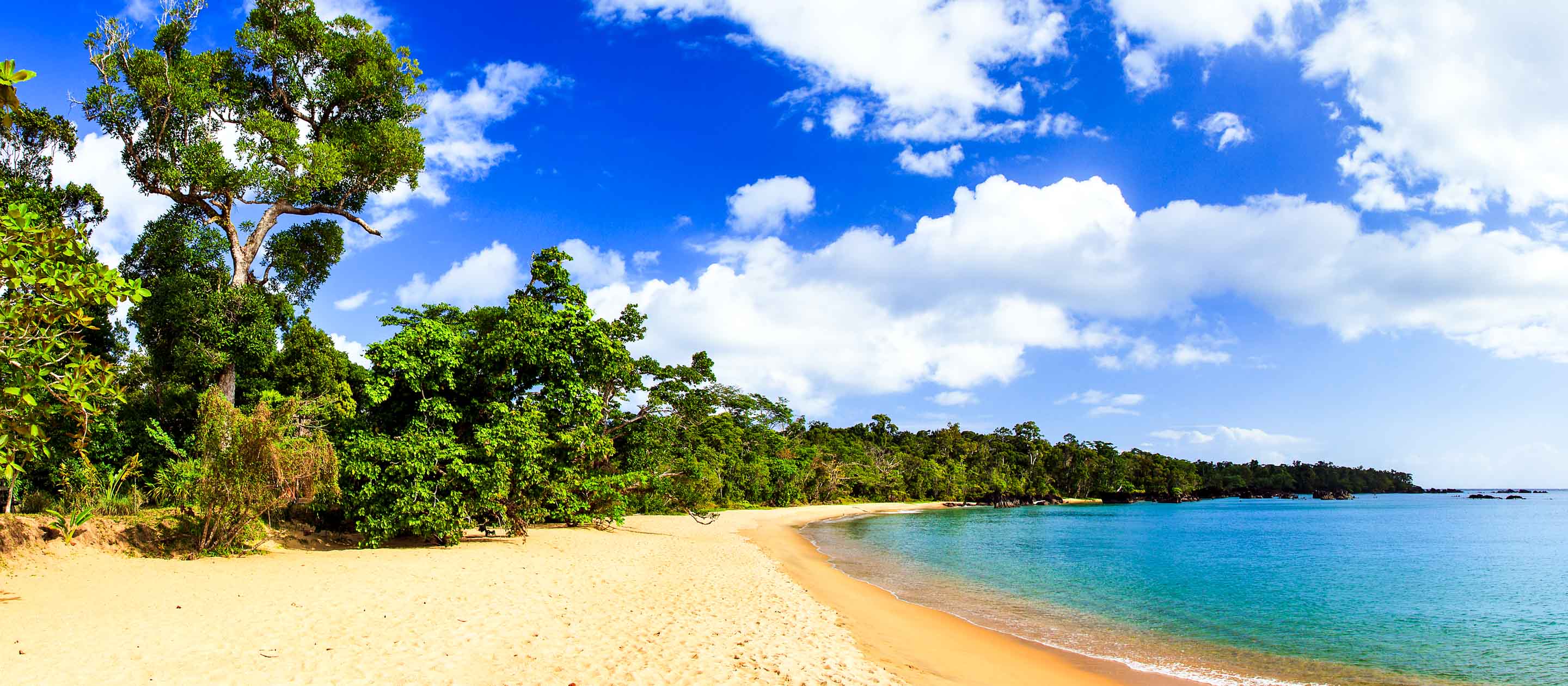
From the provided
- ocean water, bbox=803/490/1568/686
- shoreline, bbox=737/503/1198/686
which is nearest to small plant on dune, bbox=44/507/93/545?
shoreline, bbox=737/503/1198/686

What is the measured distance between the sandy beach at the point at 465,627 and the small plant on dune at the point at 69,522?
34 cm

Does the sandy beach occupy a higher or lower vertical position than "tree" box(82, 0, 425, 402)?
lower

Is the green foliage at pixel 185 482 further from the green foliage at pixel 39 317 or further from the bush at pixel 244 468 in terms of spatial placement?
the green foliage at pixel 39 317

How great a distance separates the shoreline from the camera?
10.0m

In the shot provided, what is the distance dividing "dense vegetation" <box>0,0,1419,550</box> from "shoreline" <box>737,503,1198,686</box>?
8836 mm

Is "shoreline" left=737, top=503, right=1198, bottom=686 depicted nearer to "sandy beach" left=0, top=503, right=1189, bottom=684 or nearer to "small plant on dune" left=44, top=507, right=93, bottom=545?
"sandy beach" left=0, top=503, right=1189, bottom=684

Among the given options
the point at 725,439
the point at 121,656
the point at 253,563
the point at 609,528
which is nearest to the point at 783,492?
the point at 725,439

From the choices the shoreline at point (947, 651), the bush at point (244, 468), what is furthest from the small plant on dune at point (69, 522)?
the shoreline at point (947, 651)

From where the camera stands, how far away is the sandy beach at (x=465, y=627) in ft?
23.8

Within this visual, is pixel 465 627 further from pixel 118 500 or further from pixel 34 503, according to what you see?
pixel 34 503

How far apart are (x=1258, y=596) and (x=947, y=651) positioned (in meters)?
14.3

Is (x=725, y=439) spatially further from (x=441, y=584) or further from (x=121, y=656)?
(x=121, y=656)

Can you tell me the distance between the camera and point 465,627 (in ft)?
29.8

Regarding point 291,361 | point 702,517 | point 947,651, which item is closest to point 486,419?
point 947,651
